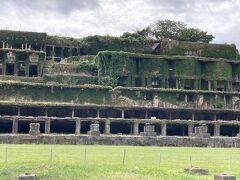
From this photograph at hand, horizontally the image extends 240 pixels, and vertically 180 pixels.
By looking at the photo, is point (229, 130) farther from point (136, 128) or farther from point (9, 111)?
point (9, 111)

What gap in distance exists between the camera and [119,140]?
54688mm

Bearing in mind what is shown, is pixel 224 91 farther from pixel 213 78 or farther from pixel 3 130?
pixel 3 130

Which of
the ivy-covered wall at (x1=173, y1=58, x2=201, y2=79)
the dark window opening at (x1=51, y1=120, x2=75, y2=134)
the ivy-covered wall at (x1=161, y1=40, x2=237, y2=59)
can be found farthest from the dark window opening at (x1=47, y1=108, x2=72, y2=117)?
the ivy-covered wall at (x1=161, y1=40, x2=237, y2=59)

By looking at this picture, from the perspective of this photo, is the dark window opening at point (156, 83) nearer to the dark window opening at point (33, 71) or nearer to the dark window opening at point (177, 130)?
the dark window opening at point (177, 130)

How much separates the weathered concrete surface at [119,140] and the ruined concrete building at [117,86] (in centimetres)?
195

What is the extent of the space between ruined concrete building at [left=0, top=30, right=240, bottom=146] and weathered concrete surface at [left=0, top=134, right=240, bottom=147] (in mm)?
1949

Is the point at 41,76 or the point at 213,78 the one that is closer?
the point at 41,76

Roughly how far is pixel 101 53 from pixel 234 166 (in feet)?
160

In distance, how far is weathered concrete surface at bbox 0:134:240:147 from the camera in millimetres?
Result: 51375

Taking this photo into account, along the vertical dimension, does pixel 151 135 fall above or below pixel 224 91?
below

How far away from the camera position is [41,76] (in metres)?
76.5

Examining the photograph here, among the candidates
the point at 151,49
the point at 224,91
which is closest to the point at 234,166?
the point at 224,91

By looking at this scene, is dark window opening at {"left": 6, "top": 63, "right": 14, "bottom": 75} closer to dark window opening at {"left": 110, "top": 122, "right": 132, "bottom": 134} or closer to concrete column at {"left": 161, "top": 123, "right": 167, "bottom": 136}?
dark window opening at {"left": 110, "top": 122, "right": 132, "bottom": 134}

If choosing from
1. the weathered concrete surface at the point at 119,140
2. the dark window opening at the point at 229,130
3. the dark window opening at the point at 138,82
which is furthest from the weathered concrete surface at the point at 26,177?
the dark window opening at the point at 138,82
